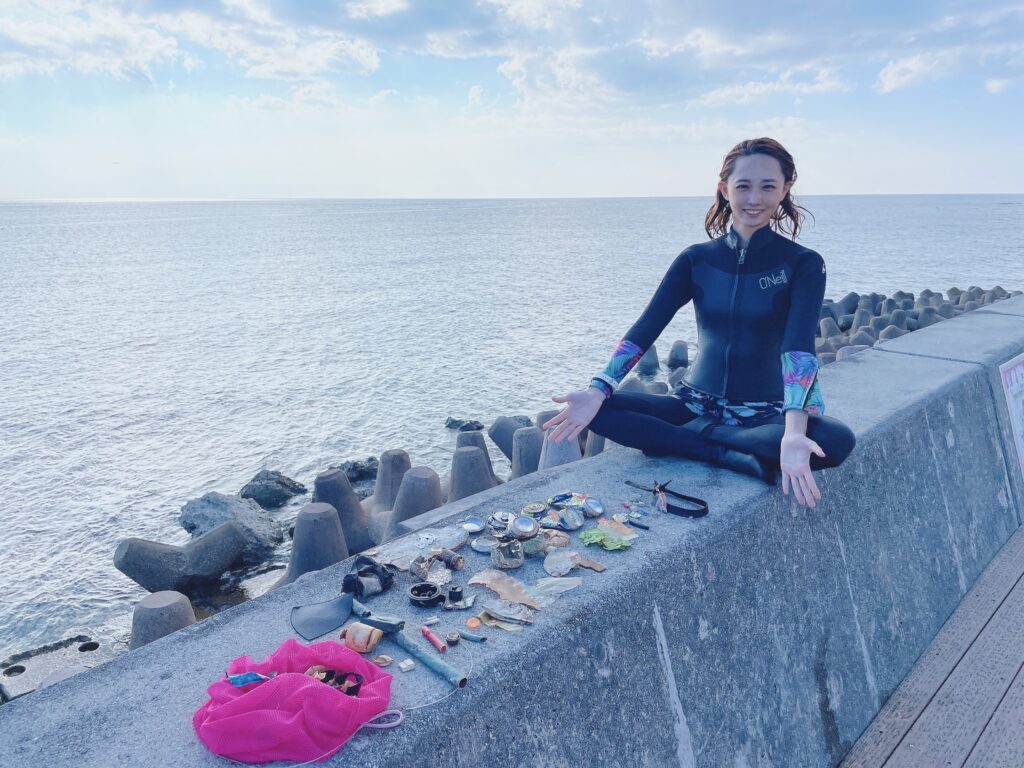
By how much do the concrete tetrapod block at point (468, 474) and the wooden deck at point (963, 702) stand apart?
3.68 metres

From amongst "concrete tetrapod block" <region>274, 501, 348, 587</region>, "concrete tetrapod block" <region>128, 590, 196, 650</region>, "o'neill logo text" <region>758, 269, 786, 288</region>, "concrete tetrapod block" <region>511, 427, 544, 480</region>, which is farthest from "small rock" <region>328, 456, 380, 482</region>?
"o'neill logo text" <region>758, 269, 786, 288</region>

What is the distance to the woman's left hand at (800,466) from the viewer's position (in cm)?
311

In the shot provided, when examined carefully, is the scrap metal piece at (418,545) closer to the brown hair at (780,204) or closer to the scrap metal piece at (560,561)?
the scrap metal piece at (560,561)

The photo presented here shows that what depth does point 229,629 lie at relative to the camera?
8.32ft

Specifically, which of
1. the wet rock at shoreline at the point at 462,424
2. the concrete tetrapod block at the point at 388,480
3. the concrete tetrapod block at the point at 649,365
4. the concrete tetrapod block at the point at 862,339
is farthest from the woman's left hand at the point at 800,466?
the concrete tetrapod block at the point at 649,365

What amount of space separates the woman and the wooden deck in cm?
127

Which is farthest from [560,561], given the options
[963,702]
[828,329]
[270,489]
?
[828,329]

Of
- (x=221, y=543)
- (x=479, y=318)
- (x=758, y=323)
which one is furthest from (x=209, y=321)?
(x=758, y=323)

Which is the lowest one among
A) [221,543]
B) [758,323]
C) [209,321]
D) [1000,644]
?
[1000,644]

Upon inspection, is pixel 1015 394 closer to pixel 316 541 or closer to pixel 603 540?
pixel 603 540

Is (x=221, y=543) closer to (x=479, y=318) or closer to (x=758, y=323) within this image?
(x=758, y=323)

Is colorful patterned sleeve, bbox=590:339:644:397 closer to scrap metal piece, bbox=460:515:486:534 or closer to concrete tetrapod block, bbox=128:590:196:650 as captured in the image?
scrap metal piece, bbox=460:515:486:534

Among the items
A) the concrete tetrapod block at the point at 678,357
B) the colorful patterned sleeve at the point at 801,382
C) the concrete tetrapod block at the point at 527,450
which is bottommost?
the concrete tetrapod block at the point at 678,357

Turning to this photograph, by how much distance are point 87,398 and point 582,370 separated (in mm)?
10189
